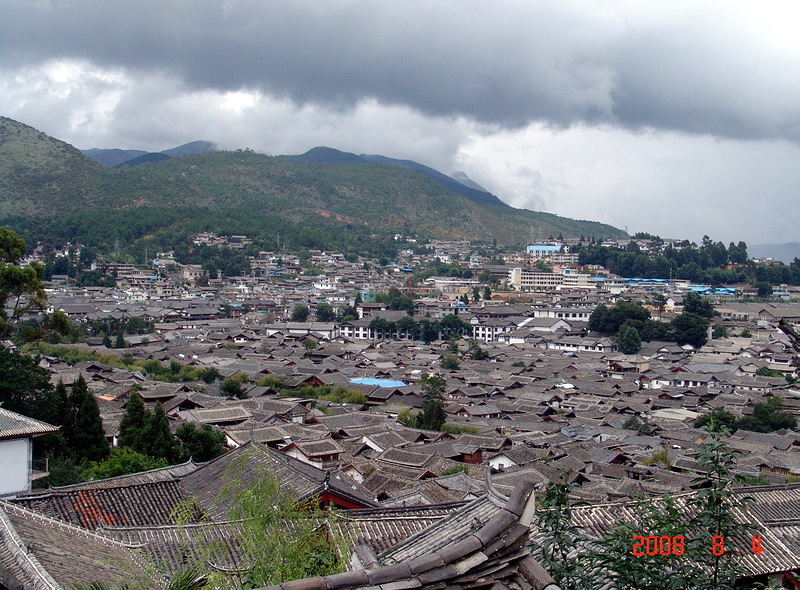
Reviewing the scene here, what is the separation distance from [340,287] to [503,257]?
28.3 m

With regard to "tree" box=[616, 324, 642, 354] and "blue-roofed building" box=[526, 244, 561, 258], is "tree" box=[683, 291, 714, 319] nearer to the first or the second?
"tree" box=[616, 324, 642, 354]

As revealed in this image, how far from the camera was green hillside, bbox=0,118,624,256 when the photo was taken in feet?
282

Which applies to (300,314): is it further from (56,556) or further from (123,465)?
(56,556)

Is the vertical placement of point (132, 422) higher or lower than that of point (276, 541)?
lower

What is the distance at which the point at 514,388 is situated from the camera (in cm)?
3569

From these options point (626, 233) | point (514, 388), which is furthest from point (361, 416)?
point (626, 233)

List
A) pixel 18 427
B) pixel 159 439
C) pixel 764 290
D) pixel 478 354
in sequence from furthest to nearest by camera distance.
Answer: pixel 764 290 < pixel 478 354 < pixel 159 439 < pixel 18 427

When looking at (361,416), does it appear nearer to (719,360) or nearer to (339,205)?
(719,360)

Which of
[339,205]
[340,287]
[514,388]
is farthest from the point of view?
[339,205]

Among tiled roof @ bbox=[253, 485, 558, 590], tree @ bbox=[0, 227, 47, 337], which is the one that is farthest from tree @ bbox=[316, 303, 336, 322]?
tiled roof @ bbox=[253, 485, 558, 590]

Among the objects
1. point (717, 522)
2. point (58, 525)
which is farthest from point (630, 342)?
point (717, 522)

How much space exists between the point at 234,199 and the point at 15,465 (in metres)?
109

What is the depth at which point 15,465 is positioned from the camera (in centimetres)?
1034

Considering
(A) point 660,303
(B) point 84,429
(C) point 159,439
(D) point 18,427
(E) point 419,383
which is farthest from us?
(A) point 660,303
